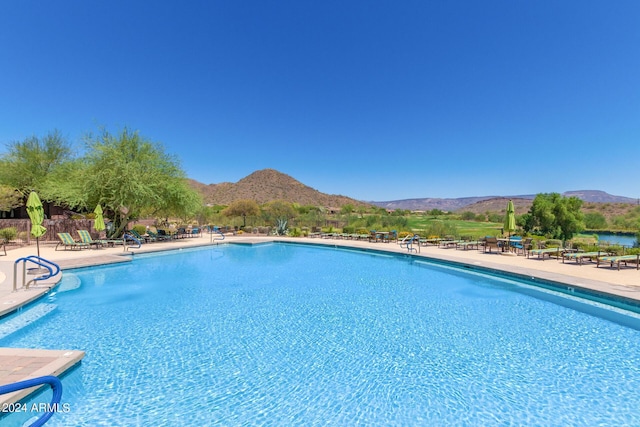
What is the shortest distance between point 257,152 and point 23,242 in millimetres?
26359

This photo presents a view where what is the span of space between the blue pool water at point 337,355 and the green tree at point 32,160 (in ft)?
→ 59.5

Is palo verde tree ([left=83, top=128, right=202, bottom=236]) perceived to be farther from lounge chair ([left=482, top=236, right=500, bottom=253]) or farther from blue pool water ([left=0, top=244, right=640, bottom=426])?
lounge chair ([left=482, top=236, right=500, bottom=253])

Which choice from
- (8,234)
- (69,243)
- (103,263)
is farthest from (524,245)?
(8,234)

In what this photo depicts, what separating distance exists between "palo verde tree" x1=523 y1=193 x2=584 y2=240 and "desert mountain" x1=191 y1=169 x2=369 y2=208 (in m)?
42.9

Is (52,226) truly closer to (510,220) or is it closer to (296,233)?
(296,233)

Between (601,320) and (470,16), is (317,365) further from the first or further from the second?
(470,16)

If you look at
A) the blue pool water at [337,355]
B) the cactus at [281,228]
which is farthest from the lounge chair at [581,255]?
the cactus at [281,228]

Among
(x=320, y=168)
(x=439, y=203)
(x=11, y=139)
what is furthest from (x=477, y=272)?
(x=439, y=203)

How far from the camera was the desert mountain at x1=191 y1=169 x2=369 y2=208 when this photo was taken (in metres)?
57.7

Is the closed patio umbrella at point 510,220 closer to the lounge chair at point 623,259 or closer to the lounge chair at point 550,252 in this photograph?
the lounge chair at point 550,252

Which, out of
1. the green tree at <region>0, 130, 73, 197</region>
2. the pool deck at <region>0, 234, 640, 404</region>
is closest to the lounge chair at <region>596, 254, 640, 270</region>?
the pool deck at <region>0, 234, 640, 404</region>

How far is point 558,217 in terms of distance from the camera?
57.5ft

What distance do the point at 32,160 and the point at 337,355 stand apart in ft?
87.4

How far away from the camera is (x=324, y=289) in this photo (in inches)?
317
